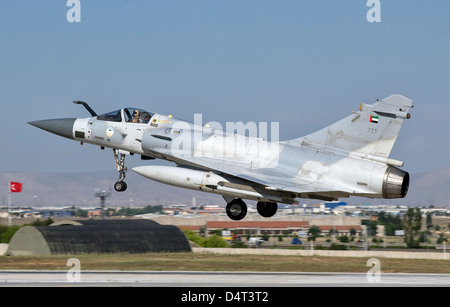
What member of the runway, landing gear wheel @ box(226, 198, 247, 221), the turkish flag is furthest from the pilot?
the turkish flag

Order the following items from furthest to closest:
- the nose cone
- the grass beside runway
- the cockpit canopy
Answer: the grass beside runway → the nose cone → the cockpit canopy

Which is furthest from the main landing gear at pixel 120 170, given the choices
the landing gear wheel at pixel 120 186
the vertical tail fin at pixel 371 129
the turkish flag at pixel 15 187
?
the turkish flag at pixel 15 187

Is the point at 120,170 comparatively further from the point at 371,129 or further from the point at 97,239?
the point at 97,239

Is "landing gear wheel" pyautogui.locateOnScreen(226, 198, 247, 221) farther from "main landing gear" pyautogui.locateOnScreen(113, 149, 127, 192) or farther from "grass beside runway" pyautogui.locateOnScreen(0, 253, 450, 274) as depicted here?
"grass beside runway" pyautogui.locateOnScreen(0, 253, 450, 274)

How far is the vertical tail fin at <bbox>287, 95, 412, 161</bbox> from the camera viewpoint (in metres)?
24.5

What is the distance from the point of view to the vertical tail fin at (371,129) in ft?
80.3

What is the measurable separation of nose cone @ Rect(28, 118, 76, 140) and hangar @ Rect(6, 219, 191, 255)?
19.4 m

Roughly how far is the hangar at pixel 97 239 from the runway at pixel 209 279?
13.2m

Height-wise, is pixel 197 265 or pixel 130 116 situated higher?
pixel 130 116

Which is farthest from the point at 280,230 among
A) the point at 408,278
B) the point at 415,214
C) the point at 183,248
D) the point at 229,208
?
the point at 229,208

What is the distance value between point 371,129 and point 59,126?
11.6 m

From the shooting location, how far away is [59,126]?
2852cm

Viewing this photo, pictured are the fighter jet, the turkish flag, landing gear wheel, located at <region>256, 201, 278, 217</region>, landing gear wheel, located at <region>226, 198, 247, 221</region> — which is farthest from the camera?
the turkish flag

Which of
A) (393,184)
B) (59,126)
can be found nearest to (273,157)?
(393,184)
